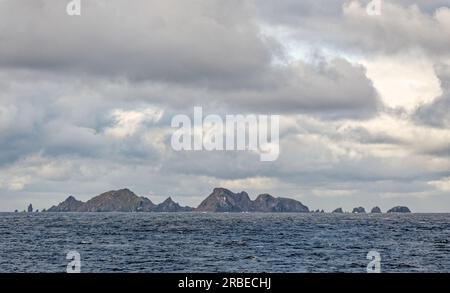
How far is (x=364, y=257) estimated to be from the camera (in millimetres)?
98625
